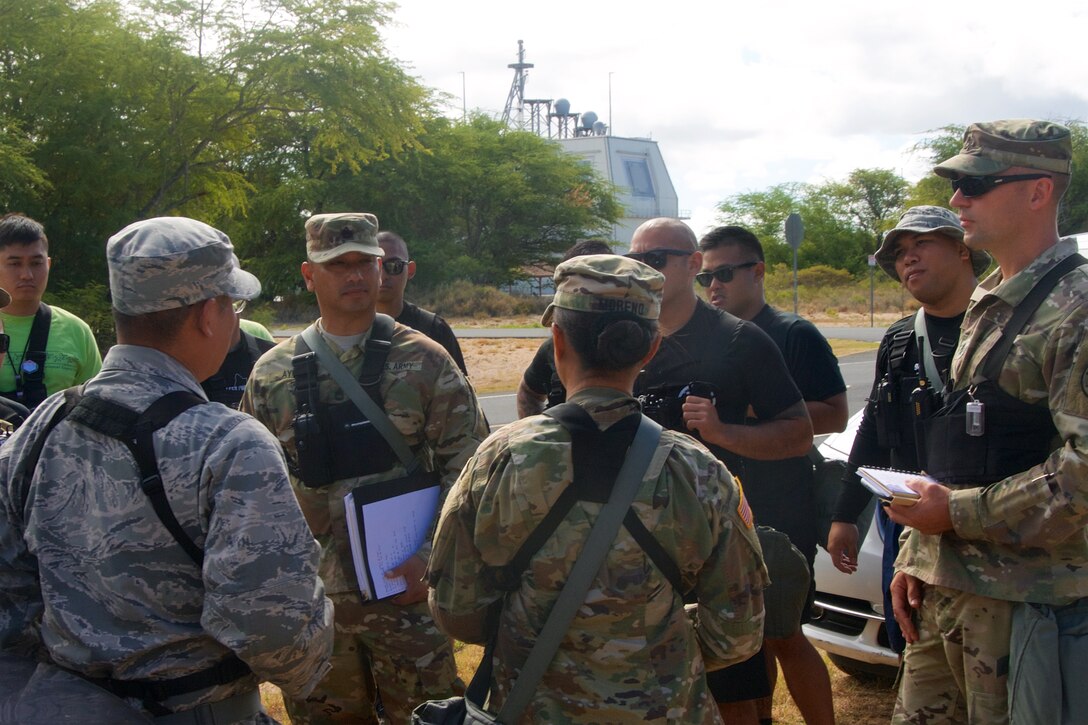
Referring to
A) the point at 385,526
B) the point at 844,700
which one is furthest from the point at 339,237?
the point at 844,700

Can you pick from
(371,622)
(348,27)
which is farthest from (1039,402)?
Result: (348,27)

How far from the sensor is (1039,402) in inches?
105

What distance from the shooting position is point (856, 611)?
4.39 meters

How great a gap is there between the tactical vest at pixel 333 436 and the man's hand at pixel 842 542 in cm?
166

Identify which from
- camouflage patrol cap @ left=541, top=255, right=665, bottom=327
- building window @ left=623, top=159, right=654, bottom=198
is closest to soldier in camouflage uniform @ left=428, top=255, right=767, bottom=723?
camouflage patrol cap @ left=541, top=255, right=665, bottom=327

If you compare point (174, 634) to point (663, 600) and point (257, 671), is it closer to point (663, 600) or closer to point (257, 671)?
point (257, 671)

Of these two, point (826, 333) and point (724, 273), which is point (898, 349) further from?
point (826, 333)

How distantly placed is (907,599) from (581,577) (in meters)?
1.34

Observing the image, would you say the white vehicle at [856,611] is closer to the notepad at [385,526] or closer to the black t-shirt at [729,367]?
the black t-shirt at [729,367]

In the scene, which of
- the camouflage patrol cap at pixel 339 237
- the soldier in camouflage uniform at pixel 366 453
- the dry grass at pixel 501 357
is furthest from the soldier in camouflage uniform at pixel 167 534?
the dry grass at pixel 501 357

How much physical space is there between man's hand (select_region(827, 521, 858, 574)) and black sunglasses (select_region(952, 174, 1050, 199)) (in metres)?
1.39

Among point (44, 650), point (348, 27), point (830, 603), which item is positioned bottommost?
point (830, 603)

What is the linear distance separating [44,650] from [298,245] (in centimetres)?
4340

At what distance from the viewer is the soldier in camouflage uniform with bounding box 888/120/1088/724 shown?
256 centimetres
